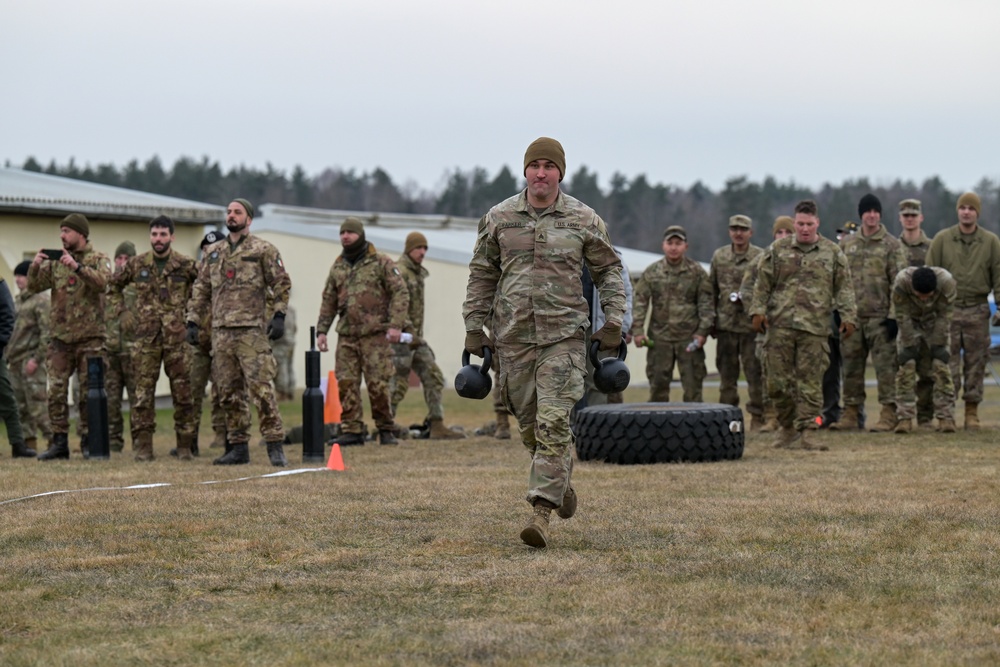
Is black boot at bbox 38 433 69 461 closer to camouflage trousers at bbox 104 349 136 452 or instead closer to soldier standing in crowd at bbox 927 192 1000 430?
camouflage trousers at bbox 104 349 136 452

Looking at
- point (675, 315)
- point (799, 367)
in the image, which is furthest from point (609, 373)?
point (675, 315)

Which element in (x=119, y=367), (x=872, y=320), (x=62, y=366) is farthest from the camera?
(x=872, y=320)

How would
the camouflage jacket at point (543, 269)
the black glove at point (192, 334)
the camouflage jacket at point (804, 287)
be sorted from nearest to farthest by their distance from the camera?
the camouflage jacket at point (543, 269), the black glove at point (192, 334), the camouflage jacket at point (804, 287)

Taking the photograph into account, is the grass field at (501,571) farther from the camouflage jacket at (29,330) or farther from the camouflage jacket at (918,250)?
the camouflage jacket at (29,330)

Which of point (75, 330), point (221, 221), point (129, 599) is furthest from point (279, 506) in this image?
point (221, 221)

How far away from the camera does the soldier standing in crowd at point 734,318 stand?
1645 cm

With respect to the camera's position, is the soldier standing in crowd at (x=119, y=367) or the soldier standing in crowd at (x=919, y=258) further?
the soldier standing in crowd at (x=919, y=258)

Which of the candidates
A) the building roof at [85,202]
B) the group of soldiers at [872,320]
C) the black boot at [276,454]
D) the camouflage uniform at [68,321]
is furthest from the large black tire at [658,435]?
the building roof at [85,202]

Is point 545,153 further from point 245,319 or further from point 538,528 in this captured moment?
point 245,319

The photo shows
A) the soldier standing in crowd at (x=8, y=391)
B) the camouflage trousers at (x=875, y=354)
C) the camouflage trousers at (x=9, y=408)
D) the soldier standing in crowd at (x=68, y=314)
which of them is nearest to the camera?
the soldier standing in crowd at (x=68, y=314)

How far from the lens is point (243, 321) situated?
40.8 feet

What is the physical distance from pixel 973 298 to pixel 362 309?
6.68 metres

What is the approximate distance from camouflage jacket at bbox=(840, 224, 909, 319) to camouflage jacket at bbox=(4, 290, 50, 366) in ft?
31.4

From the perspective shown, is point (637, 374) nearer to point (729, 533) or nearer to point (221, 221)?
point (221, 221)
